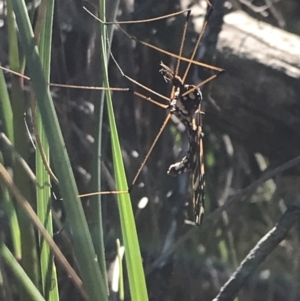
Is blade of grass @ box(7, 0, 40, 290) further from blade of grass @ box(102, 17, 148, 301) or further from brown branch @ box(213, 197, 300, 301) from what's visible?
brown branch @ box(213, 197, 300, 301)

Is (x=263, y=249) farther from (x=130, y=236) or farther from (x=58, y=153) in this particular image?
(x=58, y=153)

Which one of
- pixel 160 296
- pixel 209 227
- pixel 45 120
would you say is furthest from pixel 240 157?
pixel 45 120

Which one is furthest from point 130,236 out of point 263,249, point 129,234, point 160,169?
point 160,169

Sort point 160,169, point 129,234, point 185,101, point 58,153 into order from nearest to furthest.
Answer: point 58,153
point 129,234
point 185,101
point 160,169

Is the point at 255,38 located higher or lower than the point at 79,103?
higher

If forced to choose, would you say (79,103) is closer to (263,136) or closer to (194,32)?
(194,32)

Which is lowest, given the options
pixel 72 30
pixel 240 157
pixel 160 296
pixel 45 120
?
pixel 160 296

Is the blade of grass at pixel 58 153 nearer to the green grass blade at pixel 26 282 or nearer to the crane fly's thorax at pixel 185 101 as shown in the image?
the green grass blade at pixel 26 282

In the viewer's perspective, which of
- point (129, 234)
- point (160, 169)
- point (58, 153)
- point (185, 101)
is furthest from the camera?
point (160, 169)
